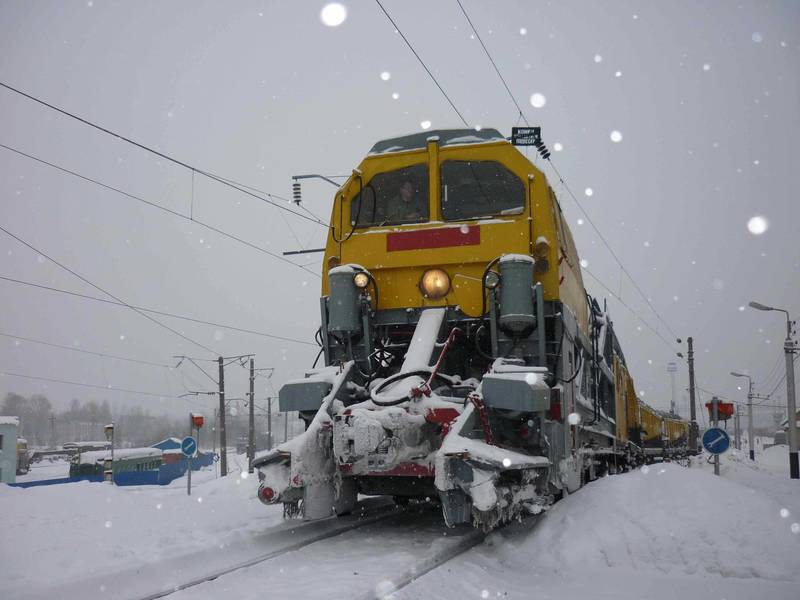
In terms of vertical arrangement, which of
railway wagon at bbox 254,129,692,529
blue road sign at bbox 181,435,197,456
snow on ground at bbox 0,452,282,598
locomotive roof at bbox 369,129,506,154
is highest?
locomotive roof at bbox 369,129,506,154

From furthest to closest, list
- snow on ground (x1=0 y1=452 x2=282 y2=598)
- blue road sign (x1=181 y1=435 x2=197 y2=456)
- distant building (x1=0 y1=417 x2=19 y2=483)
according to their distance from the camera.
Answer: distant building (x1=0 y1=417 x2=19 y2=483) → blue road sign (x1=181 y1=435 x2=197 y2=456) → snow on ground (x1=0 y1=452 x2=282 y2=598)

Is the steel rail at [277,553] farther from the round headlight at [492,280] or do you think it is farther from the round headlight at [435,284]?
the round headlight at [492,280]

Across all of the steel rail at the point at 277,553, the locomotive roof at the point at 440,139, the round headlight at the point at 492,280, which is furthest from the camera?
the locomotive roof at the point at 440,139

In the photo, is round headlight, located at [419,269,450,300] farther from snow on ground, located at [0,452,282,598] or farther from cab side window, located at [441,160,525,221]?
snow on ground, located at [0,452,282,598]

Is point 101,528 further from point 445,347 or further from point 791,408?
point 791,408

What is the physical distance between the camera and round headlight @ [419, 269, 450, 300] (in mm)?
7434

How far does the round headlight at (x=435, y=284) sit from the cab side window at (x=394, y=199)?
2.71 feet

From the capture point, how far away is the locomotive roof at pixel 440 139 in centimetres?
798

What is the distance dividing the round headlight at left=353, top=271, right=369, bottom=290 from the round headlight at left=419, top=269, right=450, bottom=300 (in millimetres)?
644

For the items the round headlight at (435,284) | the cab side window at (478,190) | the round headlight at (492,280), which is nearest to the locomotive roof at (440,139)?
the cab side window at (478,190)

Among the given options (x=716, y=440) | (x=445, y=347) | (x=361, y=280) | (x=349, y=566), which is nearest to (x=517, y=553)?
(x=349, y=566)

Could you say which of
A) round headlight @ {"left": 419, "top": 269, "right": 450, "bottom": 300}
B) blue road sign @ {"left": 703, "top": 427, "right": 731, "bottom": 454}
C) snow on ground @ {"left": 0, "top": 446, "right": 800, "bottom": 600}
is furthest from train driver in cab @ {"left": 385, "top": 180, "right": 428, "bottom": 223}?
blue road sign @ {"left": 703, "top": 427, "right": 731, "bottom": 454}

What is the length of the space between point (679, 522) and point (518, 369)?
190 cm

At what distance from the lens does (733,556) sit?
539 cm
